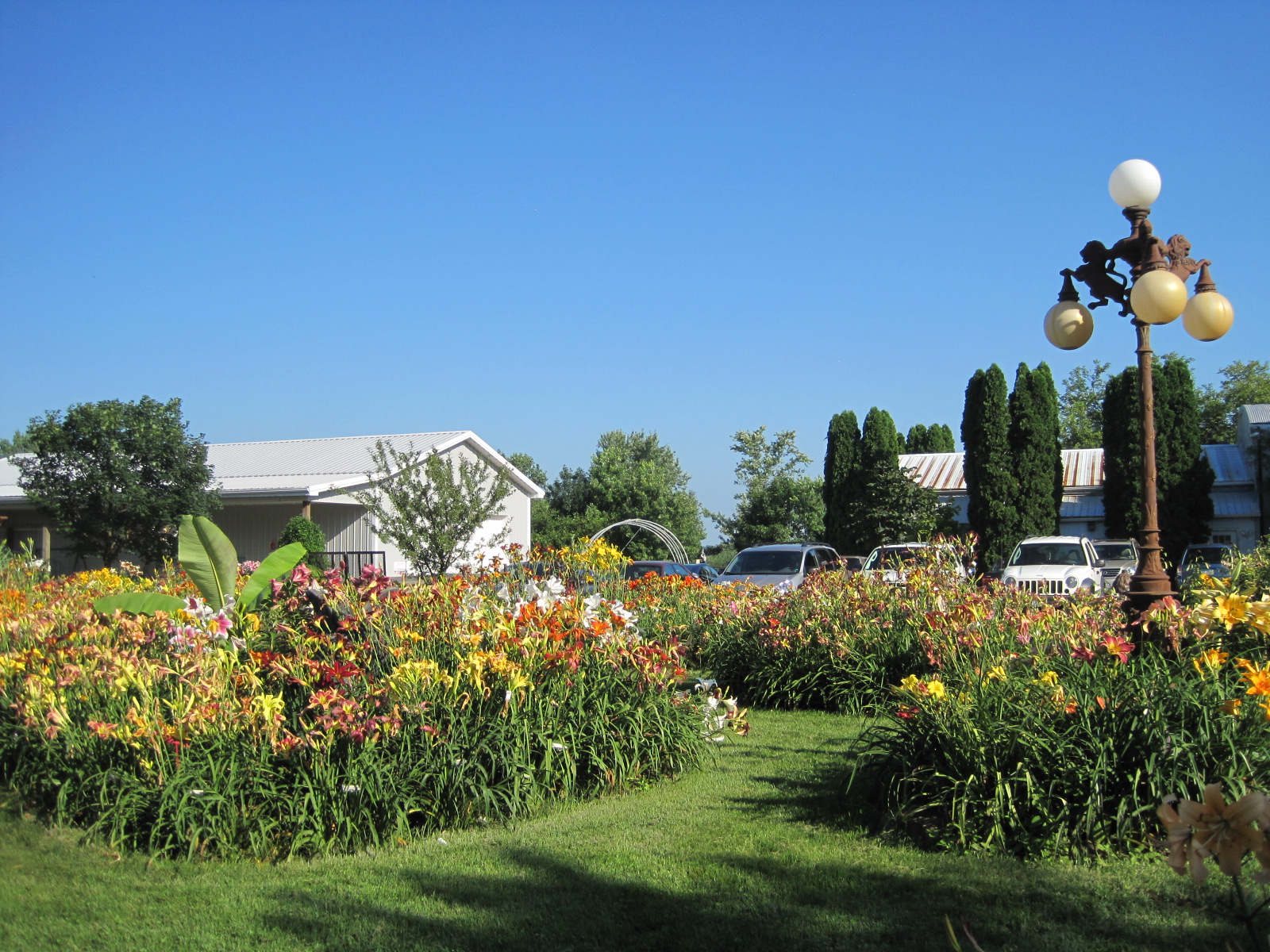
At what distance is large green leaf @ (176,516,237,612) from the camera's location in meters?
7.54

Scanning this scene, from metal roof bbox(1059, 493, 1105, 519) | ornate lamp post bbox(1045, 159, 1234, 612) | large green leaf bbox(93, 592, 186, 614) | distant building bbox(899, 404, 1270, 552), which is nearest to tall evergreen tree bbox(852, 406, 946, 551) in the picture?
distant building bbox(899, 404, 1270, 552)

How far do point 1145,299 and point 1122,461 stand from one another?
27083 mm

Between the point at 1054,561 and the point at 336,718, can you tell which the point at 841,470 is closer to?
the point at 1054,561

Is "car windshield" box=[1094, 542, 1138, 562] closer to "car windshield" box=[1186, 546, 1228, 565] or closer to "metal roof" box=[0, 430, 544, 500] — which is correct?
"car windshield" box=[1186, 546, 1228, 565]

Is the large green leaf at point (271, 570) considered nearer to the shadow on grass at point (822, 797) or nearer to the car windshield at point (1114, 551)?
the shadow on grass at point (822, 797)

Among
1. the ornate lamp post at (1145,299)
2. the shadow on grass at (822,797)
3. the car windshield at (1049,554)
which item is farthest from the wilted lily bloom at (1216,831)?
the car windshield at (1049,554)

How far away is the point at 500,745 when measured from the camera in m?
5.44

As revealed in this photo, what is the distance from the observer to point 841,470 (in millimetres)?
33531

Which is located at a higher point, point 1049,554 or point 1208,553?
point 1049,554

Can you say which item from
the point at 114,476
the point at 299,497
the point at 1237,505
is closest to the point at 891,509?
the point at 1237,505

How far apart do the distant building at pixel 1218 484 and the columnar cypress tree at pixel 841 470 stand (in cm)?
220

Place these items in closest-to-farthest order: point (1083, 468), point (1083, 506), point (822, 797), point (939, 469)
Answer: point (822, 797)
point (1083, 506)
point (1083, 468)
point (939, 469)

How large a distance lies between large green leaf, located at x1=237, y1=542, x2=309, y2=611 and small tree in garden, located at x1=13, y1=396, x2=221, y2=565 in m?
14.1

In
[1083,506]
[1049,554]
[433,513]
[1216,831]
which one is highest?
[1083,506]
